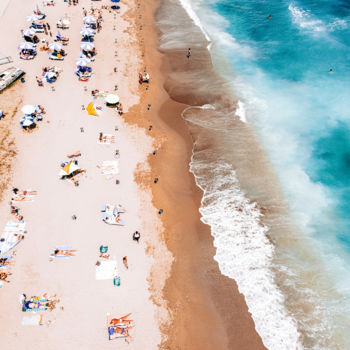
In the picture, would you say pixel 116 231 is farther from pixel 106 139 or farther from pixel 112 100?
pixel 112 100

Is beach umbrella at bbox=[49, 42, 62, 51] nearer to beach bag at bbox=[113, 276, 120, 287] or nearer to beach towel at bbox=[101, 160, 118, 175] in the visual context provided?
beach towel at bbox=[101, 160, 118, 175]

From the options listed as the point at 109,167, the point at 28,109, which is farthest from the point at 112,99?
the point at 109,167

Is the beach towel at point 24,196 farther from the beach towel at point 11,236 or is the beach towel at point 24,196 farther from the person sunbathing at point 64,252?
the person sunbathing at point 64,252

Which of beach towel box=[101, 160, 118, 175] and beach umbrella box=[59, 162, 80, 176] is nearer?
beach umbrella box=[59, 162, 80, 176]

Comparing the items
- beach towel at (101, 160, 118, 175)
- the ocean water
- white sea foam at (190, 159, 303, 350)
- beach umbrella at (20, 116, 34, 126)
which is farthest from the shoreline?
beach umbrella at (20, 116, 34, 126)

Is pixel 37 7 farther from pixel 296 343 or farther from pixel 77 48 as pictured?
pixel 296 343

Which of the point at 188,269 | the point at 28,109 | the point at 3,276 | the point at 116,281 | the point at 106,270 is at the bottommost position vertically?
the point at 188,269
